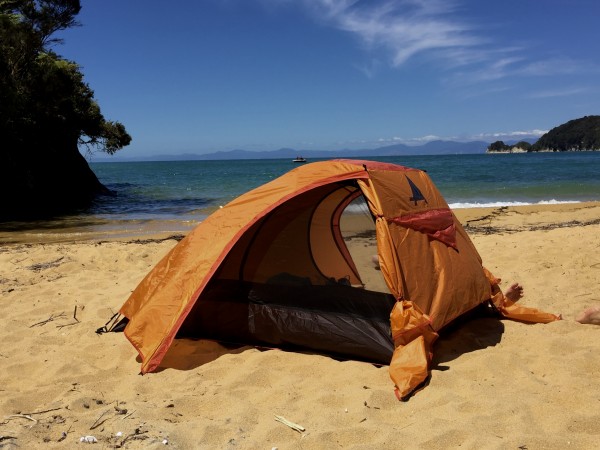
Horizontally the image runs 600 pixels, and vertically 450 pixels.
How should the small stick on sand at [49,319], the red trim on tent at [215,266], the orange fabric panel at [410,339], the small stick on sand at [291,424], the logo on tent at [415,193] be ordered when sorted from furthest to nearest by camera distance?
the small stick on sand at [49,319], the logo on tent at [415,193], the red trim on tent at [215,266], the orange fabric panel at [410,339], the small stick on sand at [291,424]

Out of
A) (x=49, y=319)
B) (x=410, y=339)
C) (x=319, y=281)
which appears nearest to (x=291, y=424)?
(x=410, y=339)

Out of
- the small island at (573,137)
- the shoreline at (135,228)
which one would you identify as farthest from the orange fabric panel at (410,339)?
the small island at (573,137)

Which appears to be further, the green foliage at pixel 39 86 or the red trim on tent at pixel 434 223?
the green foliage at pixel 39 86

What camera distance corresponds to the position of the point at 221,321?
4.80 metres

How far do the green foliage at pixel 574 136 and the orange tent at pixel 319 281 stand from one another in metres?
149

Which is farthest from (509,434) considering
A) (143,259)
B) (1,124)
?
(1,124)

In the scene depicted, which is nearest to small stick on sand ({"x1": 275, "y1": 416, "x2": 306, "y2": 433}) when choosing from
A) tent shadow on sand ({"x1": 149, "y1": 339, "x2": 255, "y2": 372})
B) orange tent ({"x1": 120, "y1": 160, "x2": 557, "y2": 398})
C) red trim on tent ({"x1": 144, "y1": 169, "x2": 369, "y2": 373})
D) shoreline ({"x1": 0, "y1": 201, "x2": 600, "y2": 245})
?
orange tent ({"x1": 120, "y1": 160, "x2": 557, "y2": 398})

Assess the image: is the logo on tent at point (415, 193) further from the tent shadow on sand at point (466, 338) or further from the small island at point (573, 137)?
the small island at point (573, 137)

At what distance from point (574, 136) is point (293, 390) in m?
158

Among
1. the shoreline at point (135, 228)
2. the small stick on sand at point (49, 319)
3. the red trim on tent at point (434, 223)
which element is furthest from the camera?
the shoreline at point (135, 228)

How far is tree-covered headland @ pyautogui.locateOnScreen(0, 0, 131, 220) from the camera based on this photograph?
17.4 metres

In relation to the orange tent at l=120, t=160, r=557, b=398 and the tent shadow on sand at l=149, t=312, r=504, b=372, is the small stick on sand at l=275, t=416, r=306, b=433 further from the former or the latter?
the tent shadow on sand at l=149, t=312, r=504, b=372

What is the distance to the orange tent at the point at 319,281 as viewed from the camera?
13.8ft

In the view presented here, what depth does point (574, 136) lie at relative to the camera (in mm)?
137625
